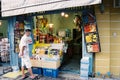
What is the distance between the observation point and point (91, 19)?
286 inches

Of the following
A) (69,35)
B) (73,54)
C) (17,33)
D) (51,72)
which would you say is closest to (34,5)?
(17,33)

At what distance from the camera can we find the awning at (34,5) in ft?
20.2

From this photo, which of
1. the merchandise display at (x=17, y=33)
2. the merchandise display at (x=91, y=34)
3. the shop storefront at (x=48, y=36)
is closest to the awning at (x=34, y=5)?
the shop storefront at (x=48, y=36)

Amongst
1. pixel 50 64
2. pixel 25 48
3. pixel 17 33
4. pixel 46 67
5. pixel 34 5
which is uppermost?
pixel 34 5

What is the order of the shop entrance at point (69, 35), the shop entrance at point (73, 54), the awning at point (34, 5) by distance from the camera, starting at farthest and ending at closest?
the shop entrance at point (69, 35) < the shop entrance at point (73, 54) < the awning at point (34, 5)

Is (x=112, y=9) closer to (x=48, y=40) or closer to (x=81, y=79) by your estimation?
(x=81, y=79)

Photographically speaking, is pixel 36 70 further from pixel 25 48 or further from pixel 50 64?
pixel 25 48

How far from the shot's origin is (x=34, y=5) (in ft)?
23.2

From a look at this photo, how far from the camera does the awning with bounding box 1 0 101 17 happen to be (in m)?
6.16

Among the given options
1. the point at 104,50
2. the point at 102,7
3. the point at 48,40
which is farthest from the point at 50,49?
the point at 102,7

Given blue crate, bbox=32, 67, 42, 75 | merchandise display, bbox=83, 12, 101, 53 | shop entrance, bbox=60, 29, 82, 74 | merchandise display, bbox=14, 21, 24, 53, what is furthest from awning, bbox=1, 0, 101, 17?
shop entrance, bbox=60, 29, 82, 74

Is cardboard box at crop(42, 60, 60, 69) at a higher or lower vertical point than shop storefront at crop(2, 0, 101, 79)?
lower

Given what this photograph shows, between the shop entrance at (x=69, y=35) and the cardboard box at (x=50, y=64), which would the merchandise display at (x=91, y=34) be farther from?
the shop entrance at (x=69, y=35)

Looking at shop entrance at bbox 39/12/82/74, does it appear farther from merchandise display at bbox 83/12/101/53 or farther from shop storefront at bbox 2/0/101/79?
merchandise display at bbox 83/12/101/53
